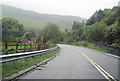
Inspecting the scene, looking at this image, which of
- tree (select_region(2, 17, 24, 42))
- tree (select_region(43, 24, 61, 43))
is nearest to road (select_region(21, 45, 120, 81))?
tree (select_region(43, 24, 61, 43))

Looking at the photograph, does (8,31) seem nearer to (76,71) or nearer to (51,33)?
(51,33)

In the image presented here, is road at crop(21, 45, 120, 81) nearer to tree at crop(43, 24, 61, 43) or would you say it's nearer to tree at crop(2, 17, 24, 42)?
tree at crop(43, 24, 61, 43)

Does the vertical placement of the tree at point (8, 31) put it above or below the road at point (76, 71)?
above

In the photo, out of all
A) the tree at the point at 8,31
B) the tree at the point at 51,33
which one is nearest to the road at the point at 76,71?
the tree at the point at 51,33

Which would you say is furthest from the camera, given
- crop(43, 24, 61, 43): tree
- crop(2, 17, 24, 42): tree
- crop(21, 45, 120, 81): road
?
crop(2, 17, 24, 42): tree

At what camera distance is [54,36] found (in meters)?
49.2

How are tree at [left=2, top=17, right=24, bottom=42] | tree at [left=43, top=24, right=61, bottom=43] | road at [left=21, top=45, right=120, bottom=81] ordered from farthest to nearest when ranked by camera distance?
1. tree at [left=2, top=17, right=24, bottom=42]
2. tree at [left=43, top=24, right=61, bottom=43]
3. road at [left=21, top=45, right=120, bottom=81]

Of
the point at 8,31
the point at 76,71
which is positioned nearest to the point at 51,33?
the point at 8,31

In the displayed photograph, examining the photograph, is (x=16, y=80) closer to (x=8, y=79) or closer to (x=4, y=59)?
(x=8, y=79)

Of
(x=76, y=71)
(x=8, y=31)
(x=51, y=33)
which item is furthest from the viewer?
(x=8, y=31)

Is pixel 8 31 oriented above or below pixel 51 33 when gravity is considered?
above

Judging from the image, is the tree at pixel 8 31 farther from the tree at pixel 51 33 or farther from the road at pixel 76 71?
the road at pixel 76 71

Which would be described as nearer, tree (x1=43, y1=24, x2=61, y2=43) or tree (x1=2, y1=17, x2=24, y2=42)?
tree (x1=43, y1=24, x2=61, y2=43)

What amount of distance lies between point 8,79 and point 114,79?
4.60 meters
